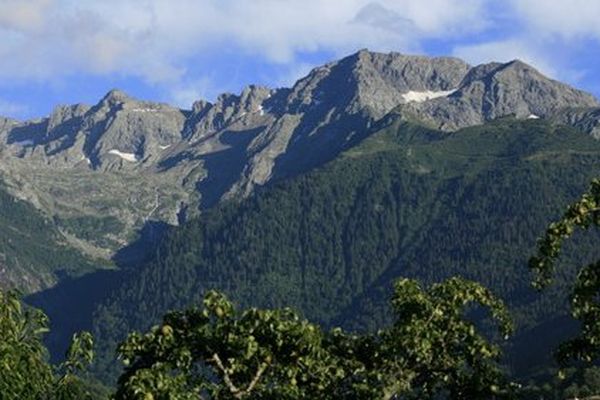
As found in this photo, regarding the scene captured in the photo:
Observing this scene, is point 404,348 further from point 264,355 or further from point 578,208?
Answer: point 578,208

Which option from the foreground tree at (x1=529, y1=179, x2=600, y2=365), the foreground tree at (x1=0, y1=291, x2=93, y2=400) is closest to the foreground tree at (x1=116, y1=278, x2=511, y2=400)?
the foreground tree at (x1=0, y1=291, x2=93, y2=400)

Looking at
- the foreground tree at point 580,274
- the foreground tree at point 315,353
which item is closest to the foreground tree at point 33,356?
the foreground tree at point 315,353

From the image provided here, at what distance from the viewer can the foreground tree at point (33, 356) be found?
103 ft

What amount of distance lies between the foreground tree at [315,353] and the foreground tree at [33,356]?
5.52 ft

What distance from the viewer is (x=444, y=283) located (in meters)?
36.5

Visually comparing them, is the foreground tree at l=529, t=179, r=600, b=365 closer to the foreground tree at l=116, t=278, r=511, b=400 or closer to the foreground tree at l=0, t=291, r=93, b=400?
the foreground tree at l=116, t=278, r=511, b=400

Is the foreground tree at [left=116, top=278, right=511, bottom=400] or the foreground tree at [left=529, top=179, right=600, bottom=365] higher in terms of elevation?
the foreground tree at [left=529, top=179, right=600, bottom=365]

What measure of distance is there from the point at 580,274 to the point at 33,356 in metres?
17.2

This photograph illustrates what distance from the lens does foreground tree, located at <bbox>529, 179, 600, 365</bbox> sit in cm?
3098

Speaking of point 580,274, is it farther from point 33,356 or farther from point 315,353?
point 33,356

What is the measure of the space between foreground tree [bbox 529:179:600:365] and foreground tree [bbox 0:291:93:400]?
581 inches

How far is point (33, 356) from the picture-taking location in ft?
109

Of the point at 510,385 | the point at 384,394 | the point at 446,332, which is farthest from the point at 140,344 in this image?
the point at 510,385

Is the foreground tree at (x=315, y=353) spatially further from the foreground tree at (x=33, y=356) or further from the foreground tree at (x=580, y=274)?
the foreground tree at (x=580, y=274)
